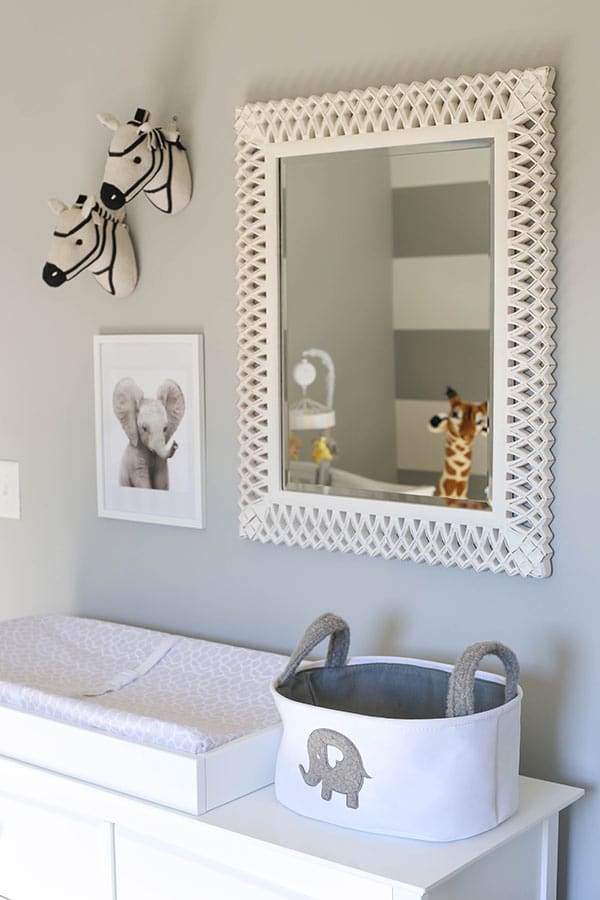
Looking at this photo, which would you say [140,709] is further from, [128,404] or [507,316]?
[507,316]

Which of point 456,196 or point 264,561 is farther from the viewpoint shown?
point 264,561

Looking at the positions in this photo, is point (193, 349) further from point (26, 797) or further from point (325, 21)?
point (26, 797)

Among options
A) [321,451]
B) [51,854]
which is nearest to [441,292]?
[321,451]

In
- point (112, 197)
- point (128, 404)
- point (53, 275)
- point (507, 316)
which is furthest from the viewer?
point (128, 404)

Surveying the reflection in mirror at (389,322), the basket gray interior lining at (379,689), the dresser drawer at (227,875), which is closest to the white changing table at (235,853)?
the dresser drawer at (227,875)

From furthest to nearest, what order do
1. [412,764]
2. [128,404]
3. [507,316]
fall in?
1. [128,404]
2. [507,316]
3. [412,764]

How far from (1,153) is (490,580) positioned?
1.29m

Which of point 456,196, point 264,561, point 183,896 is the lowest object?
point 183,896

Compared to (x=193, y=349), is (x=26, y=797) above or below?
below

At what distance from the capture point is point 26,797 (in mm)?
1670

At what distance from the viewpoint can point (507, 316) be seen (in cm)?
165

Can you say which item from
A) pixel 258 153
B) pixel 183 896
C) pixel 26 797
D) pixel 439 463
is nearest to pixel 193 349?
pixel 258 153

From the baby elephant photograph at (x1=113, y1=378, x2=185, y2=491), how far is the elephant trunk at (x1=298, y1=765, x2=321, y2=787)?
0.75 metres

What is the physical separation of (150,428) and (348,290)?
0.50 meters
